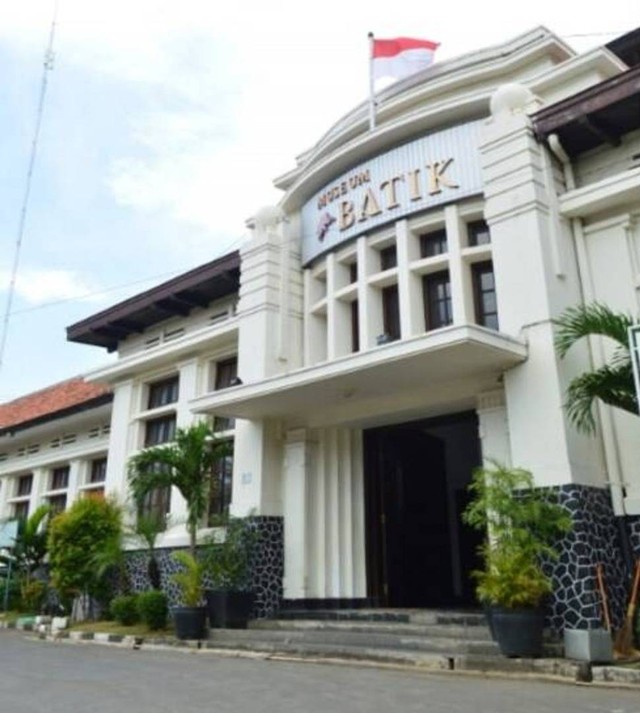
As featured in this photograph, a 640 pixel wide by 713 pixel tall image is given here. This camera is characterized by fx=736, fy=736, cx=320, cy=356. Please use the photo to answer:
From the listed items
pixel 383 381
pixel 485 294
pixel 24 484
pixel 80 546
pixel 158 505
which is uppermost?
pixel 485 294

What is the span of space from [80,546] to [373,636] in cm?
710

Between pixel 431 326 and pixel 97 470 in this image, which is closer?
pixel 431 326

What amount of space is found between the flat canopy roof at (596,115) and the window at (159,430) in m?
9.14

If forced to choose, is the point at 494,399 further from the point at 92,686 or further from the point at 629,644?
the point at 92,686

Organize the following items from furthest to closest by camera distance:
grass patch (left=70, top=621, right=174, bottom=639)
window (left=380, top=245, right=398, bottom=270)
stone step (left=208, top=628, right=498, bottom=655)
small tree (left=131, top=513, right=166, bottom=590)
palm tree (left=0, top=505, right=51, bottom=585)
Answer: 1. palm tree (left=0, top=505, right=51, bottom=585)
2. small tree (left=131, top=513, right=166, bottom=590)
3. window (left=380, top=245, right=398, bottom=270)
4. grass patch (left=70, top=621, right=174, bottom=639)
5. stone step (left=208, top=628, right=498, bottom=655)

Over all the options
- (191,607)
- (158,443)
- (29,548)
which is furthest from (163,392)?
(191,607)

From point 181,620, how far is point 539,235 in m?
7.04

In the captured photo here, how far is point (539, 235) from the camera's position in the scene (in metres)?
9.32

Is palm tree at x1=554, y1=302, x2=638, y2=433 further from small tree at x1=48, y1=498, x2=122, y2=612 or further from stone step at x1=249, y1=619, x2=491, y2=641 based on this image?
small tree at x1=48, y1=498, x2=122, y2=612

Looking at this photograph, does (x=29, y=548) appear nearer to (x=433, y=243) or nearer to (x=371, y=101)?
(x=433, y=243)

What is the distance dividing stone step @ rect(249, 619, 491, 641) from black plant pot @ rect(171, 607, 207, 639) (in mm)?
704

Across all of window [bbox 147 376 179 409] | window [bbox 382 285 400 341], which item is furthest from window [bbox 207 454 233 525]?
window [bbox 382 285 400 341]

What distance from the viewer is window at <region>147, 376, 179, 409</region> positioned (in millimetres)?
15500

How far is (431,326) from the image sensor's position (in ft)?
36.0
